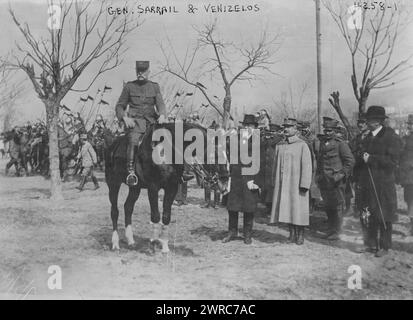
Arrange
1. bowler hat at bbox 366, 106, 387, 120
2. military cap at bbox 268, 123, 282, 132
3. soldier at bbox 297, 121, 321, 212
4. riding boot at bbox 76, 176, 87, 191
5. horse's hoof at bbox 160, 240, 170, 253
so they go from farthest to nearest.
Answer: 1. riding boot at bbox 76, 176, 87, 191
2. military cap at bbox 268, 123, 282, 132
3. soldier at bbox 297, 121, 321, 212
4. horse's hoof at bbox 160, 240, 170, 253
5. bowler hat at bbox 366, 106, 387, 120

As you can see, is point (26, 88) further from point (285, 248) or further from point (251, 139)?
point (285, 248)

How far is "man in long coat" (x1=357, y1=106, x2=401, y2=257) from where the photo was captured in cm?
555

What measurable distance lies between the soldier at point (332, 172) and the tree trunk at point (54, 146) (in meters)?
4.39

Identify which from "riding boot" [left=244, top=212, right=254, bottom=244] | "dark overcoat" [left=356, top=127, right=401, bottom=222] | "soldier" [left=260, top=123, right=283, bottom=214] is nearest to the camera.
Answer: "dark overcoat" [left=356, top=127, right=401, bottom=222]

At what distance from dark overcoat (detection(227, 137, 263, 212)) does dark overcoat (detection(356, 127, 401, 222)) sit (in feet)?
4.88

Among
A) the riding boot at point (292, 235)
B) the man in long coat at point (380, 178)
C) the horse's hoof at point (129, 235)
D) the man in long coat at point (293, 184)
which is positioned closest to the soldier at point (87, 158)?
the horse's hoof at point (129, 235)

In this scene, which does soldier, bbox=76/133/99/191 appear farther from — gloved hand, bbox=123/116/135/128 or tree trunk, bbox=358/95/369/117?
tree trunk, bbox=358/95/369/117

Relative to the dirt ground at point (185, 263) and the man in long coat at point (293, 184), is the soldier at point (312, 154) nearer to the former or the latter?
the man in long coat at point (293, 184)

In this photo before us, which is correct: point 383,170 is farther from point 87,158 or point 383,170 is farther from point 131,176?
point 87,158

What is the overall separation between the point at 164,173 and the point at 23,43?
326 cm

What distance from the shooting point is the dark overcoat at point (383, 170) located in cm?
554

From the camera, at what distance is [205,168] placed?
5.55 metres

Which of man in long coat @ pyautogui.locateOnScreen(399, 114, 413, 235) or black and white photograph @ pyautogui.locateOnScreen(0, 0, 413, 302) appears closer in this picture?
black and white photograph @ pyautogui.locateOnScreen(0, 0, 413, 302)

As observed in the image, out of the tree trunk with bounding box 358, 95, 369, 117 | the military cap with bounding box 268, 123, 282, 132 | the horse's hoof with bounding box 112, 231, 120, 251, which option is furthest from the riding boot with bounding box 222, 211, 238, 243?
the tree trunk with bounding box 358, 95, 369, 117
